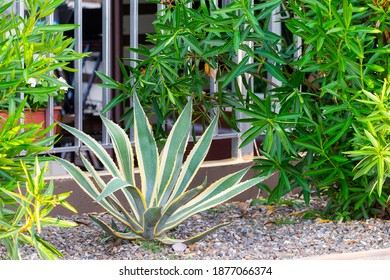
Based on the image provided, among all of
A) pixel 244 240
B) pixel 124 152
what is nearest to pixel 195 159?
pixel 124 152

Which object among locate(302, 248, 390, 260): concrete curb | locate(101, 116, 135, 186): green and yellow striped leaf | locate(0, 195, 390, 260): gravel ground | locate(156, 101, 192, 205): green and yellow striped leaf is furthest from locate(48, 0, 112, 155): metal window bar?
locate(302, 248, 390, 260): concrete curb

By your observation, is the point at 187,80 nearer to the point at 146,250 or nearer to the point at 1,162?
the point at 146,250

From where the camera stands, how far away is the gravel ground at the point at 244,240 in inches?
188

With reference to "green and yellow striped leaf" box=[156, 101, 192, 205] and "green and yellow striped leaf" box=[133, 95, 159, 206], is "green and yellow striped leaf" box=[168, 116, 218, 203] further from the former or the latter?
"green and yellow striped leaf" box=[133, 95, 159, 206]

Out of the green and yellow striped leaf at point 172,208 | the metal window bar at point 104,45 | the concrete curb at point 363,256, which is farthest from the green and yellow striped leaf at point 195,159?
the metal window bar at point 104,45

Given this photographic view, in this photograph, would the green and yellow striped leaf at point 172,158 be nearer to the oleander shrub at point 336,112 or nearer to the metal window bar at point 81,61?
the oleander shrub at point 336,112

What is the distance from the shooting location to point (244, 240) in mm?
5137

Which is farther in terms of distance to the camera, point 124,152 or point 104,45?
point 104,45

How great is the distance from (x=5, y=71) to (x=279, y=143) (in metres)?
1.76

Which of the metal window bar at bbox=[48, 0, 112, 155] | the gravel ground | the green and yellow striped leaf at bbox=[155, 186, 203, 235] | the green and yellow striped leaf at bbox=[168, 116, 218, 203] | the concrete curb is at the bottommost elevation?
the gravel ground

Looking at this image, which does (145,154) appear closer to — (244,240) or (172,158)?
(172,158)

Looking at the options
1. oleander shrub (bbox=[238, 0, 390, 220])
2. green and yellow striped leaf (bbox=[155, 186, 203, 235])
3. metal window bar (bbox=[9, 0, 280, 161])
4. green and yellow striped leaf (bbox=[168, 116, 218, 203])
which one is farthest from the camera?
metal window bar (bbox=[9, 0, 280, 161])

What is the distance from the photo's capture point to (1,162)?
13.2ft

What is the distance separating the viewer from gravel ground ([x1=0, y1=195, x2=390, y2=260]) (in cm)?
478
